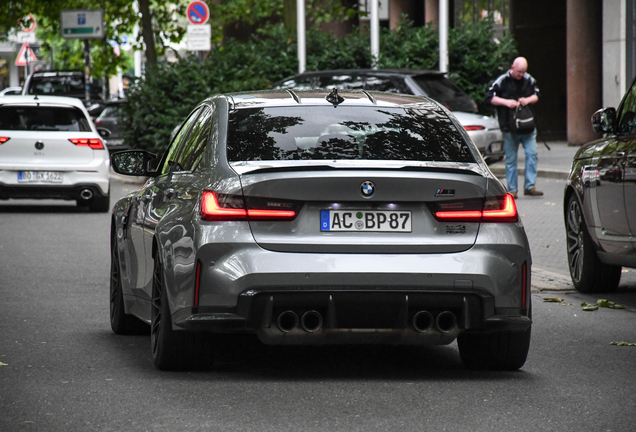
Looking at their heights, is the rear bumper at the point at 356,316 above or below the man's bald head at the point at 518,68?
below

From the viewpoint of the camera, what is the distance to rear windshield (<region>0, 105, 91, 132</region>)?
1784 centimetres

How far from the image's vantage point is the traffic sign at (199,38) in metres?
27.2

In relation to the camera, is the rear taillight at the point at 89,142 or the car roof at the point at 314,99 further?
the rear taillight at the point at 89,142

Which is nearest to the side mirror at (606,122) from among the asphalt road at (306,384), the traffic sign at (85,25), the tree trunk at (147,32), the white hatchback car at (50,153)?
the asphalt road at (306,384)

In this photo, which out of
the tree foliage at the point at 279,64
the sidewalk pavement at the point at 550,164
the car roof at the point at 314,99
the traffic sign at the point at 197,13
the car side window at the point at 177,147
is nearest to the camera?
the car roof at the point at 314,99

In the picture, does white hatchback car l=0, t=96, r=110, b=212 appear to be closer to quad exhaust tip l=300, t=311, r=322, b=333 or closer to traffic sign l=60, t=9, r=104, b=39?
quad exhaust tip l=300, t=311, r=322, b=333

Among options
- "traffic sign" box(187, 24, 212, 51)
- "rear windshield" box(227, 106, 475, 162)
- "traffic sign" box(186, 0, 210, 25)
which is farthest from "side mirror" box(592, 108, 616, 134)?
"traffic sign" box(186, 0, 210, 25)

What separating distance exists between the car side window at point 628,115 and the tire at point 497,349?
3005mm

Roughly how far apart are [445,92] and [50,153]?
721 centimetres

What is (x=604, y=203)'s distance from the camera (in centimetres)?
930

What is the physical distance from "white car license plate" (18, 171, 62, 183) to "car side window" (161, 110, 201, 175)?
10.3m

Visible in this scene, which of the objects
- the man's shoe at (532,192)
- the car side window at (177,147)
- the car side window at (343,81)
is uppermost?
the car side window at (343,81)

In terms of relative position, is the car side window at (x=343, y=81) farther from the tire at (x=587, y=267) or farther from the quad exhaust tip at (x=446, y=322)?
the quad exhaust tip at (x=446, y=322)

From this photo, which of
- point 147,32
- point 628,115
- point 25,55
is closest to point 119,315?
point 628,115
